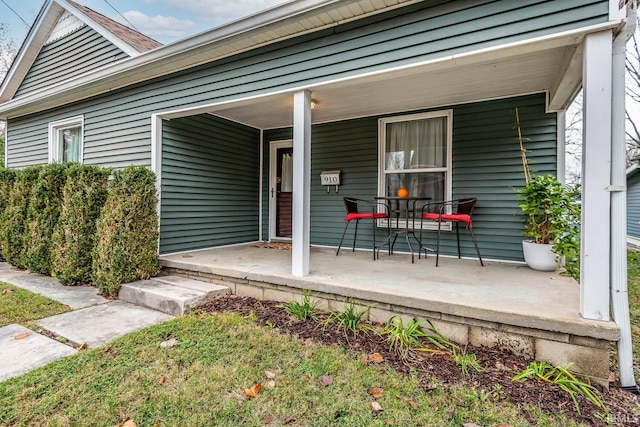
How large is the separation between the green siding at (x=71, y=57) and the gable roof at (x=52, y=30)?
0.10 metres

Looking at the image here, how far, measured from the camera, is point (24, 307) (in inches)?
123

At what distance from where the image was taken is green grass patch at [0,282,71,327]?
9.36ft

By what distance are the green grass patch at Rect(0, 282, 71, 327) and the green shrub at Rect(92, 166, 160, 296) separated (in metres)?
0.48

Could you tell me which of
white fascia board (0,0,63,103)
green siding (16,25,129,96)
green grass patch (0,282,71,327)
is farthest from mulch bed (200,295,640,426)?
white fascia board (0,0,63,103)

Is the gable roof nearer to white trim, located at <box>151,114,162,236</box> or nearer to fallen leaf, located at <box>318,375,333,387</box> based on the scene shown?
white trim, located at <box>151,114,162,236</box>

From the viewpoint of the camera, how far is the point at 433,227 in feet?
14.6

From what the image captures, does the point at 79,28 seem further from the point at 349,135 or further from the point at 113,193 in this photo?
the point at 349,135

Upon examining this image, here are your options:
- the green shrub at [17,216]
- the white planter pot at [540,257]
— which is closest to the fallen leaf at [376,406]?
the white planter pot at [540,257]

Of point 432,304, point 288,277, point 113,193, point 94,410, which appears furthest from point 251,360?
point 113,193

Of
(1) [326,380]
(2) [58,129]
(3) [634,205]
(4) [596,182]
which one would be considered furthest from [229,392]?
(3) [634,205]

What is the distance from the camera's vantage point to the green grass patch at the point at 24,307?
112 inches

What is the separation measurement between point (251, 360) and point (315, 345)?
480 millimetres

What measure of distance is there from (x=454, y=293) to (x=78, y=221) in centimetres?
403

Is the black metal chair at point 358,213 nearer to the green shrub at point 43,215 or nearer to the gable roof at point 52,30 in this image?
the green shrub at point 43,215
